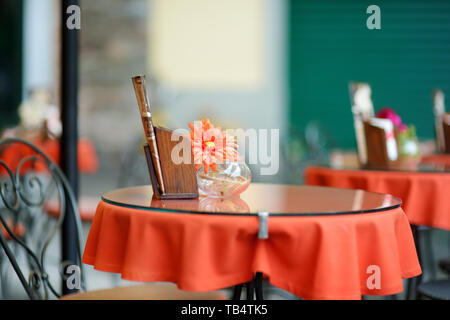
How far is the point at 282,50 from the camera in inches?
241

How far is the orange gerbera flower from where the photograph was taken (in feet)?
5.05

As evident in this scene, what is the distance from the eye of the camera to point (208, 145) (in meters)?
1.54

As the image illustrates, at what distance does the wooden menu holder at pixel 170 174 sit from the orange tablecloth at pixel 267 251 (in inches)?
6.6

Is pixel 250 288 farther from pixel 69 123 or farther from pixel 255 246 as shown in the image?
pixel 69 123

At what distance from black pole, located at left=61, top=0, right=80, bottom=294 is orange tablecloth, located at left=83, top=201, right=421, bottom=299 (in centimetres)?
88

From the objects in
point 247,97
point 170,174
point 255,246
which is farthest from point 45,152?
point 247,97

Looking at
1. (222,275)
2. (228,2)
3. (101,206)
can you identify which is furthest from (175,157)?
(228,2)

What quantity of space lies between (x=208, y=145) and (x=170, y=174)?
0.41 ft

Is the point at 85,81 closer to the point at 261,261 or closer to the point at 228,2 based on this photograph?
the point at 228,2

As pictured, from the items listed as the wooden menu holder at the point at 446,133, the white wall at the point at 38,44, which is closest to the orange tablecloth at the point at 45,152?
the wooden menu holder at the point at 446,133

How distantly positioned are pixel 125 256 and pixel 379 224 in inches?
23.4

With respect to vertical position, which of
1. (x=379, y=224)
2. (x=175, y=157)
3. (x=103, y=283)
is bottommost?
(x=103, y=283)

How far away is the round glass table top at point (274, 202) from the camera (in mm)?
1335

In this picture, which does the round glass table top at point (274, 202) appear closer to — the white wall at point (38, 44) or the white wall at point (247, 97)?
the white wall at point (247, 97)
